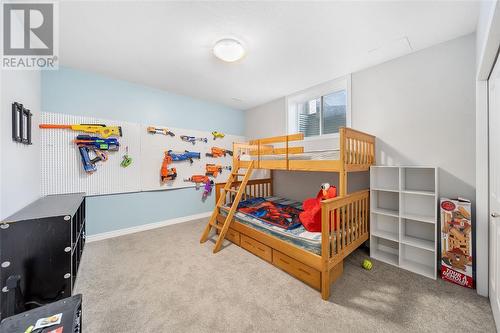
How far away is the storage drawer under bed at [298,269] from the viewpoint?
1923mm

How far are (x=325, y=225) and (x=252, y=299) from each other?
3.23 ft

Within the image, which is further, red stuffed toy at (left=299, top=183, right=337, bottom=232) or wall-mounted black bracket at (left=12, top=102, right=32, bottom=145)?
red stuffed toy at (left=299, top=183, right=337, bottom=232)

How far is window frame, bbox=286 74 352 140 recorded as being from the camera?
306 centimetres

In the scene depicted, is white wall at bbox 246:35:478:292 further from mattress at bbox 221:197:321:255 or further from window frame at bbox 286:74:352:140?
mattress at bbox 221:197:321:255

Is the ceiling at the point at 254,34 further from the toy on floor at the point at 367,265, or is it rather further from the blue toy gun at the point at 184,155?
the toy on floor at the point at 367,265

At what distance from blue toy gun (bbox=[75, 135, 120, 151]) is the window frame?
323cm

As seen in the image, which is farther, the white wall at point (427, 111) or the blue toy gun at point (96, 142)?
the blue toy gun at point (96, 142)

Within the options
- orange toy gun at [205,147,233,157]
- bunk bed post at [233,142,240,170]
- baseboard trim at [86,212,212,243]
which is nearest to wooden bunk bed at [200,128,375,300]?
bunk bed post at [233,142,240,170]

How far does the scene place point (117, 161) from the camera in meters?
3.23

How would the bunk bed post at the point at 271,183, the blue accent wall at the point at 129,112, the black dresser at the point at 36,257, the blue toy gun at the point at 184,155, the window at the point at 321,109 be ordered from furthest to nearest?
the bunk bed post at the point at 271,183, the blue toy gun at the point at 184,155, the window at the point at 321,109, the blue accent wall at the point at 129,112, the black dresser at the point at 36,257

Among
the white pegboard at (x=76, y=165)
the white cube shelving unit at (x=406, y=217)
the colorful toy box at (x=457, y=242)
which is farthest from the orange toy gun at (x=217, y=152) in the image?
the colorful toy box at (x=457, y=242)

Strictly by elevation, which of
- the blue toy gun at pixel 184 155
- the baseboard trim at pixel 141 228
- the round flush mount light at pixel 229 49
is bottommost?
the baseboard trim at pixel 141 228

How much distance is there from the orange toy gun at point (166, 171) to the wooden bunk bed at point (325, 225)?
1305 mm

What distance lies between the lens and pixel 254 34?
6.86ft
